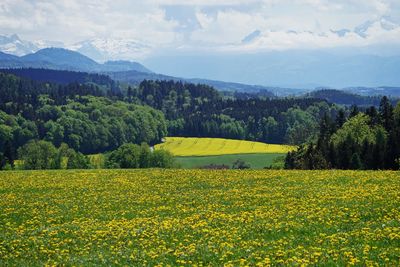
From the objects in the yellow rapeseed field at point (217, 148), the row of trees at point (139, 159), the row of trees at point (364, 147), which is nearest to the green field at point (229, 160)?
the yellow rapeseed field at point (217, 148)

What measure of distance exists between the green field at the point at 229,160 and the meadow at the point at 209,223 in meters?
100

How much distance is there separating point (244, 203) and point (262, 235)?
7.75 metres

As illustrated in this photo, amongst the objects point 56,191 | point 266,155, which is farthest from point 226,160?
point 56,191

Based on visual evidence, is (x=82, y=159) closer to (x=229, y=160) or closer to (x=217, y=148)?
(x=229, y=160)

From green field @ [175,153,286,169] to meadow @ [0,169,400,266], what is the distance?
100197 millimetres

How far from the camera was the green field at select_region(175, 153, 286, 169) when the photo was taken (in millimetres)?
133712

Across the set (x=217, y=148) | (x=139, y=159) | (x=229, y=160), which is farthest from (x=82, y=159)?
(x=217, y=148)

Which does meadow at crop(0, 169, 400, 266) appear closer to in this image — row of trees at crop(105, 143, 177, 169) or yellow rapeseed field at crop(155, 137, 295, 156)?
row of trees at crop(105, 143, 177, 169)

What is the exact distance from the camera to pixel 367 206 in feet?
64.7

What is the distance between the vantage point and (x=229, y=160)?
142250mm

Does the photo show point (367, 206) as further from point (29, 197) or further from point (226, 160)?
point (226, 160)

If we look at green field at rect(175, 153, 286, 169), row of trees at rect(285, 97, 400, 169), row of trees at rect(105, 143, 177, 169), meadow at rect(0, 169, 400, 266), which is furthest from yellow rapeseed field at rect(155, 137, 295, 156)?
meadow at rect(0, 169, 400, 266)

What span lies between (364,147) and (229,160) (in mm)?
76939

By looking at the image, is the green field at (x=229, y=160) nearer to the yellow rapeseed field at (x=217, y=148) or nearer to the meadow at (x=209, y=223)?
the yellow rapeseed field at (x=217, y=148)
